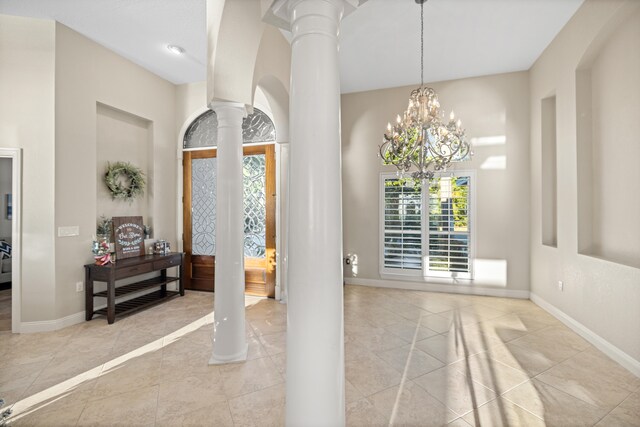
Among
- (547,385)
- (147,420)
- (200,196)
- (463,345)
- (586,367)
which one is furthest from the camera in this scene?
(200,196)

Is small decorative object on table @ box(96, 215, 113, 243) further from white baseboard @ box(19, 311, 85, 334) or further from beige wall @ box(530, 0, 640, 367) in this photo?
beige wall @ box(530, 0, 640, 367)

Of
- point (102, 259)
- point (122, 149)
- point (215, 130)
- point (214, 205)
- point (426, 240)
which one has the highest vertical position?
point (215, 130)

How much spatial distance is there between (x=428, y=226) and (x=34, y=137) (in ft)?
18.9

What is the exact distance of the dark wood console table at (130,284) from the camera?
12.7 ft

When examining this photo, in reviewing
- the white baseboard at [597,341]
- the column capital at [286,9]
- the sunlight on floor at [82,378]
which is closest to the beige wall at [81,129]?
the sunlight on floor at [82,378]

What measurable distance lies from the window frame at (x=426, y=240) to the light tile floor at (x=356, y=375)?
1.21 metres

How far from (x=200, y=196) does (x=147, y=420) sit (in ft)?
12.8

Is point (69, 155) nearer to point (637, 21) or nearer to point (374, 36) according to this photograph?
point (374, 36)

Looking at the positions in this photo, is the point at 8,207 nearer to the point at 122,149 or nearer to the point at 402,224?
the point at 122,149

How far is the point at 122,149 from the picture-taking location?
189 inches

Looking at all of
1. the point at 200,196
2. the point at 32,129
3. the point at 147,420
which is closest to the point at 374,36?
the point at 200,196

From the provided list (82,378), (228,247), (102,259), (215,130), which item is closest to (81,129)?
(102,259)

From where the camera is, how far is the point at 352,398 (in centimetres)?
230

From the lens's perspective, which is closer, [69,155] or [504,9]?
[504,9]
